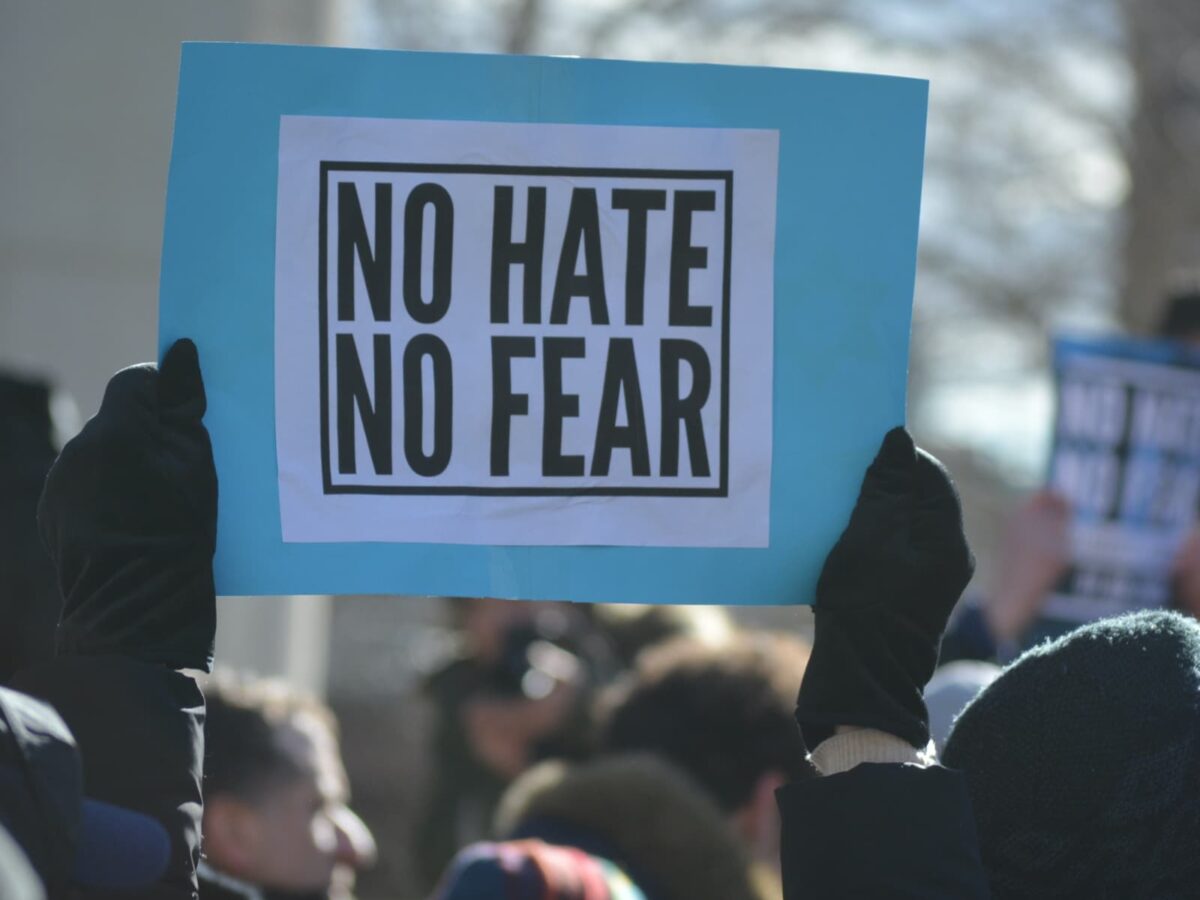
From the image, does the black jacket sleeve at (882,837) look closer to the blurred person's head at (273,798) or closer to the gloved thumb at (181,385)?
the gloved thumb at (181,385)

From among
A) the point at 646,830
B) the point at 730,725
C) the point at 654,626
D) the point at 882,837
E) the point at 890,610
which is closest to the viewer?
the point at 882,837

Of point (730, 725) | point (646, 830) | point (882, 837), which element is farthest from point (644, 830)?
point (882, 837)

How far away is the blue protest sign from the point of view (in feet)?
5.78

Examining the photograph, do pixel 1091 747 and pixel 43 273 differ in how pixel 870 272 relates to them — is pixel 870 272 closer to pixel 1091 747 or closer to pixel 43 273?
pixel 1091 747

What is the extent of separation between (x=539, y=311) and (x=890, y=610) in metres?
0.53

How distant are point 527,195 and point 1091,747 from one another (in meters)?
0.87

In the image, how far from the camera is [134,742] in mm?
1517

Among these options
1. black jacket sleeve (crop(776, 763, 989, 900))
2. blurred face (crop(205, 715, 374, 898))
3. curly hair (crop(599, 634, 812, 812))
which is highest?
black jacket sleeve (crop(776, 763, 989, 900))

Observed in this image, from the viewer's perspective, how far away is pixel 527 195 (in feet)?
5.83

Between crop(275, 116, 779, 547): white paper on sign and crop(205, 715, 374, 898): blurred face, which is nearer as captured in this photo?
crop(275, 116, 779, 547): white paper on sign

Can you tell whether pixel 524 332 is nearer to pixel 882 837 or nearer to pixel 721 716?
pixel 882 837

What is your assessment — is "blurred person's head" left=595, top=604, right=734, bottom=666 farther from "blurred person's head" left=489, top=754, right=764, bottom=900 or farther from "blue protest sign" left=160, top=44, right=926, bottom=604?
"blue protest sign" left=160, top=44, right=926, bottom=604

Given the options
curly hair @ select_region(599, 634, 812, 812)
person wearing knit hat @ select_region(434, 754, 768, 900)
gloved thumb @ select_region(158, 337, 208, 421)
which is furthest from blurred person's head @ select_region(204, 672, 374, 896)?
gloved thumb @ select_region(158, 337, 208, 421)

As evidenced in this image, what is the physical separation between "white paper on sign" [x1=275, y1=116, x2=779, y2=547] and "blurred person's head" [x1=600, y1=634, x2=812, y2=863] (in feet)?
4.12
